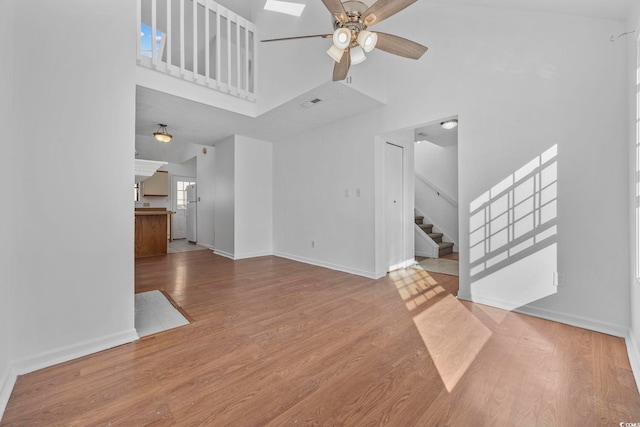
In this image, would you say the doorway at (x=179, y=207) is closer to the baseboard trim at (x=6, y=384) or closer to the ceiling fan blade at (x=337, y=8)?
the baseboard trim at (x=6, y=384)

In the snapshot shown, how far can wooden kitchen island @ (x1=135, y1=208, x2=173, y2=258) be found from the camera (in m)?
5.46

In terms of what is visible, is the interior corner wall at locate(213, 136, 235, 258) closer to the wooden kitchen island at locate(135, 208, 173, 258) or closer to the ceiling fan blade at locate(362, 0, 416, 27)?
the wooden kitchen island at locate(135, 208, 173, 258)

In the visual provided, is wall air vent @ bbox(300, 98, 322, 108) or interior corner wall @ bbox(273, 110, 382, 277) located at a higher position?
Answer: wall air vent @ bbox(300, 98, 322, 108)

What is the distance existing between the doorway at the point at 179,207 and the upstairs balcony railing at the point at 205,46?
3528 mm

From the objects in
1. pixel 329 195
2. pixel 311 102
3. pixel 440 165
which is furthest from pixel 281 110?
pixel 440 165

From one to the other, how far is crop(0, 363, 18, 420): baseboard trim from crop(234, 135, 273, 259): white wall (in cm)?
345

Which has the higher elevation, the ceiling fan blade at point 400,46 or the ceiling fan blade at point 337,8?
the ceiling fan blade at point 337,8

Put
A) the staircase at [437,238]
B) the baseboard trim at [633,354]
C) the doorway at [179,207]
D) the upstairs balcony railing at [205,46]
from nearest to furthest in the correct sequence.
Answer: the baseboard trim at [633,354]
the upstairs balcony railing at [205,46]
the staircase at [437,238]
the doorway at [179,207]

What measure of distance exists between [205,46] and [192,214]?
495cm

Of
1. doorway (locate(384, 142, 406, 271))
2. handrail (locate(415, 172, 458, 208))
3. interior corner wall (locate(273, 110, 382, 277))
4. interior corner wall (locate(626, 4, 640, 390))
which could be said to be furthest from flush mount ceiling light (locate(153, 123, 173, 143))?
handrail (locate(415, 172, 458, 208))

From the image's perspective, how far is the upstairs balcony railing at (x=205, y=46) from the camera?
9.93ft

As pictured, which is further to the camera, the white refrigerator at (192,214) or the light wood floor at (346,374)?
the white refrigerator at (192,214)

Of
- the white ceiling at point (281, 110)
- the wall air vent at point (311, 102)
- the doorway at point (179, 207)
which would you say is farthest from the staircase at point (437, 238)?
the doorway at point (179, 207)

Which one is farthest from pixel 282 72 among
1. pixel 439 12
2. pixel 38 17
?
pixel 38 17
